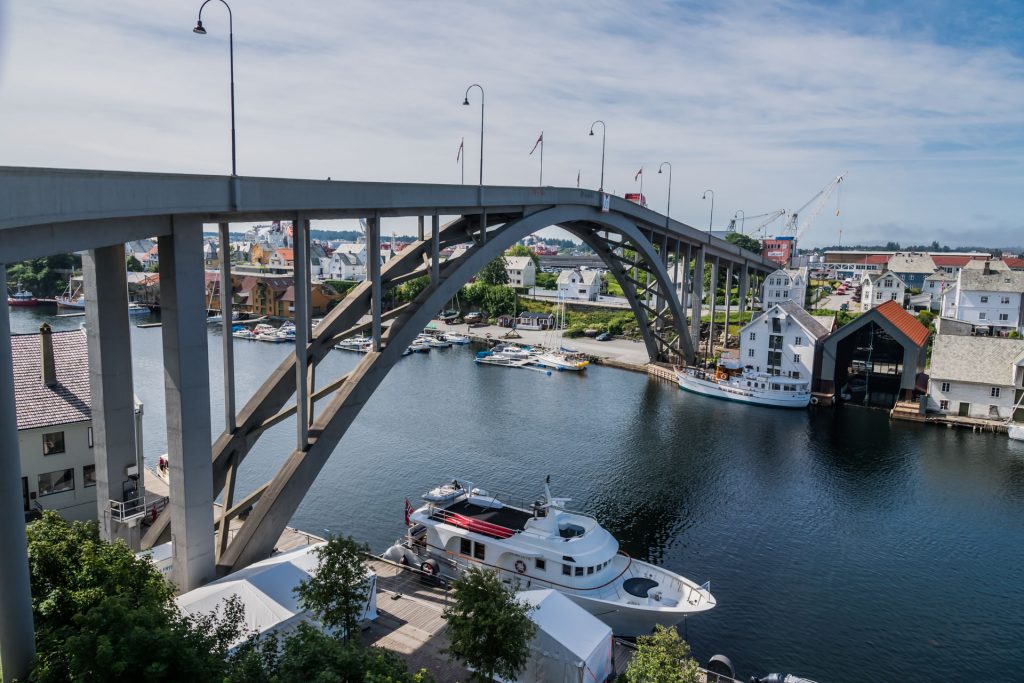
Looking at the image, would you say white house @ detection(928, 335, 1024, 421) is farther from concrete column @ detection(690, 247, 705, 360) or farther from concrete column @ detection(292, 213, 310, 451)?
concrete column @ detection(292, 213, 310, 451)

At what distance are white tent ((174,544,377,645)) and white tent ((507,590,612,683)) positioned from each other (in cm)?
387

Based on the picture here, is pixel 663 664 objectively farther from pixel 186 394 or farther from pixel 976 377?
pixel 976 377

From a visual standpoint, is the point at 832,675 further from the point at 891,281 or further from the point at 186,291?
the point at 891,281

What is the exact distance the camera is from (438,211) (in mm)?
23109

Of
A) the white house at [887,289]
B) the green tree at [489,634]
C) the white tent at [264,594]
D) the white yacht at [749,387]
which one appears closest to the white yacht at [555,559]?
the white tent at [264,594]

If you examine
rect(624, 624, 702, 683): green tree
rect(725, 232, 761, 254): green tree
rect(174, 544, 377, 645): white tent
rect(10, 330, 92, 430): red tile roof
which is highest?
rect(725, 232, 761, 254): green tree

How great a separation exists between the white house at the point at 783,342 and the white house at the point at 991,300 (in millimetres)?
19932

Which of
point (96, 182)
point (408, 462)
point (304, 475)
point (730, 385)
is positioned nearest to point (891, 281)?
point (730, 385)

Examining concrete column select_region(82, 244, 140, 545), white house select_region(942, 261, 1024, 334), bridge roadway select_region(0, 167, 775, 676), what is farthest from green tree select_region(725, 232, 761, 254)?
concrete column select_region(82, 244, 140, 545)

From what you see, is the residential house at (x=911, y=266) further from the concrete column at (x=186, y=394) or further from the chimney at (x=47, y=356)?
the concrete column at (x=186, y=394)

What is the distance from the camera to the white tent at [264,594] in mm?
14688

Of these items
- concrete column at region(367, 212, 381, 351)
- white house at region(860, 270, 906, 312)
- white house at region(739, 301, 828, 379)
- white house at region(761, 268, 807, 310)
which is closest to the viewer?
concrete column at region(367, 212, 381, 351)

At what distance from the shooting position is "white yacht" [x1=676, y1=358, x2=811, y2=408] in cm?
4922

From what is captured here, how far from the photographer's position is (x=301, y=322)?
57.2 feet
